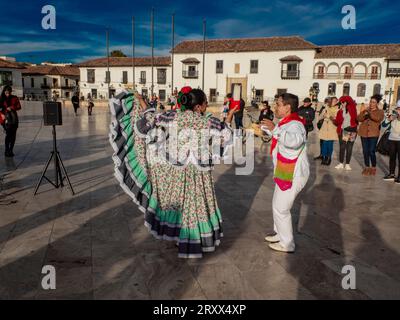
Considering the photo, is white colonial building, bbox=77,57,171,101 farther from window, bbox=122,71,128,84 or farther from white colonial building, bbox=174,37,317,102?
white colonial building, bbox=174,37,317,102

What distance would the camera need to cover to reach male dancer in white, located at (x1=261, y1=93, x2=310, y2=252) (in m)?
3.49

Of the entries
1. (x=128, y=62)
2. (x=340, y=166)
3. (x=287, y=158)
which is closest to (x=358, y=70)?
(x=128, y=62)

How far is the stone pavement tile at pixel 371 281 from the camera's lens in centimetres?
302

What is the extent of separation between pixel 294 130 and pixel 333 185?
377 cm

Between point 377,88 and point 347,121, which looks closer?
point 347,121

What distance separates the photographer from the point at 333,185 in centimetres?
677

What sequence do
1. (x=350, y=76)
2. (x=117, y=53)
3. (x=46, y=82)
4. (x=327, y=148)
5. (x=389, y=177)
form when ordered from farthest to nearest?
(x=117, y=53)
(x=46, y=82)
(x=350, y=76)
(x=327, y=148)
(x=389, y=177)

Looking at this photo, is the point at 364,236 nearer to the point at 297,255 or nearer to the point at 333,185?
the point at 297,255

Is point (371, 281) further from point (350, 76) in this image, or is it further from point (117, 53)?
point (117, 53)

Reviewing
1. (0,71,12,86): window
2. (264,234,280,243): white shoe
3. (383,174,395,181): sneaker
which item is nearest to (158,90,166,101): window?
(0,71,12,86): window

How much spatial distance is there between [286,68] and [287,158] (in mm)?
43158

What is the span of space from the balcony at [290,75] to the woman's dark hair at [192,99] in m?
43.1

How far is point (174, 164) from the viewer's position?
11.8 feet
